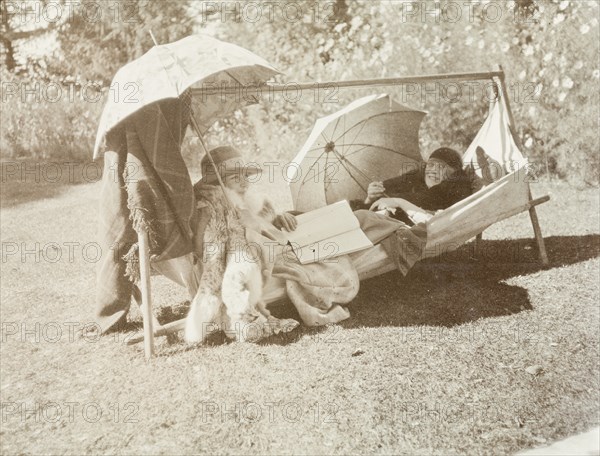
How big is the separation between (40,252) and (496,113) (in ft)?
17.7

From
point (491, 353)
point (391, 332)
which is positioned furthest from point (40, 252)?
point (491, 353)

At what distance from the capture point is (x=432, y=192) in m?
5.66

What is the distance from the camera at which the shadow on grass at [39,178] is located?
29.9 feet

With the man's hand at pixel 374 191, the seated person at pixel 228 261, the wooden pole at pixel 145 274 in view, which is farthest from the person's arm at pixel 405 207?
the wooden pole at pixel 145 274

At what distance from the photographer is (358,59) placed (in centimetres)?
966

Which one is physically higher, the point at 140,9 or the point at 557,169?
the point at 140,9

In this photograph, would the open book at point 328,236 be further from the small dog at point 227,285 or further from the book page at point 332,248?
the small dog at point 227,285

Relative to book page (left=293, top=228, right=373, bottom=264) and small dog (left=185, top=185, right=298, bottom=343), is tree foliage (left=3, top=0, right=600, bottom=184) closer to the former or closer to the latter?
book page (left=293, top=228, right=373, bottom=264)

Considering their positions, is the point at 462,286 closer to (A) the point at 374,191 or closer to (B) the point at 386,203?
(B) the point at 386,203

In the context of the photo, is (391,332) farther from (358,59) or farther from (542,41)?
(358,59)

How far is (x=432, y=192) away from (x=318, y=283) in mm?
1759

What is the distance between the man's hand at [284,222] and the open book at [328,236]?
2.0 inches

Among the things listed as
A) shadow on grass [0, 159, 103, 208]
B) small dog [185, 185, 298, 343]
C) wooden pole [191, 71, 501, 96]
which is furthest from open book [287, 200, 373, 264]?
shadow on grass [0, 159, 103, 208]

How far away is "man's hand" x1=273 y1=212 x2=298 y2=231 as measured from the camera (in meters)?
4.98
